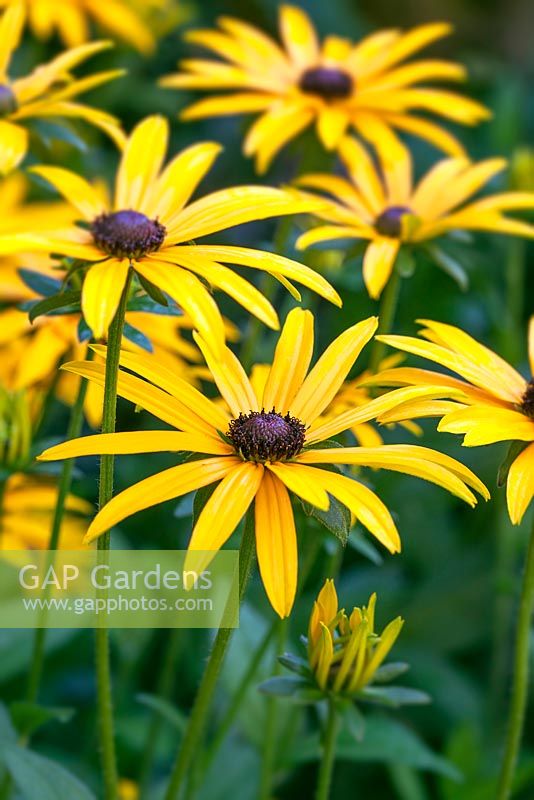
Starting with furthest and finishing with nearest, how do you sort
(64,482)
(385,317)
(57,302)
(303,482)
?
(385,317) < (64,482) < (57,302) < (303,482)

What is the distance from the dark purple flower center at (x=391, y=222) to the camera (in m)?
1.19

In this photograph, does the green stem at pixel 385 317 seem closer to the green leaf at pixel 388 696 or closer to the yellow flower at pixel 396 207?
the yellow flower at pixel 396 207

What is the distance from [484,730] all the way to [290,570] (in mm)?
942

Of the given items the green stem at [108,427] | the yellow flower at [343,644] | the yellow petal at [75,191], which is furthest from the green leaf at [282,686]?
the yellow petal at [75,191]

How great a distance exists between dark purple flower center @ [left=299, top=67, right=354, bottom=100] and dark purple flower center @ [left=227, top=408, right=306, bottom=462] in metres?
0.75

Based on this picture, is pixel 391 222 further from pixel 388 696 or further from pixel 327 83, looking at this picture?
pixel 388 696

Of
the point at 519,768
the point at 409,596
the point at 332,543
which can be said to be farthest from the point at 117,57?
the point at 519,768

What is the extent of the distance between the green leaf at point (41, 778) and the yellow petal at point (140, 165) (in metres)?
0.48

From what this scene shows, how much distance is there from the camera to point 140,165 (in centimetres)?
107

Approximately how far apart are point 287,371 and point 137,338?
0.44ft

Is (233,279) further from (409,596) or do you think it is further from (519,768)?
(409,596)

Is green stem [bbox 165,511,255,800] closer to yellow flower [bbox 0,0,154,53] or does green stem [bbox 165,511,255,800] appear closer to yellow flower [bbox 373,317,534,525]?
yellow flower [bbox 373,317,534,525]

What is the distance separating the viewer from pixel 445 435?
1.73 m

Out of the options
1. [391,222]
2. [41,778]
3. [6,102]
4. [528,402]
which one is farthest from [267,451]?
[6,102]
